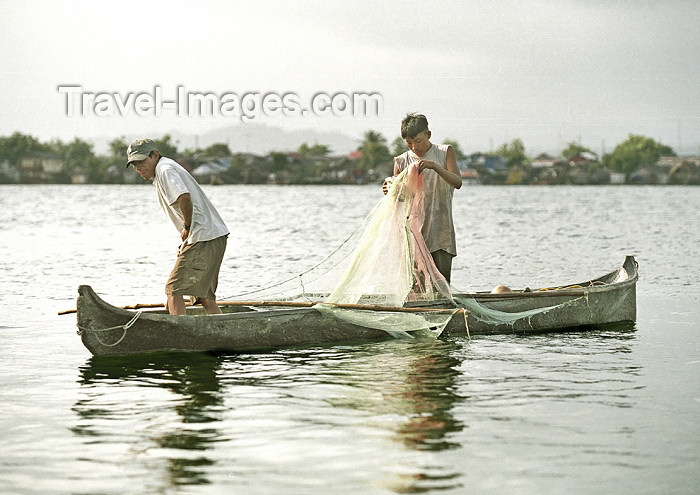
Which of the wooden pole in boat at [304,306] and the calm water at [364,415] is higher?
the wooden pole in boat at [304,306]

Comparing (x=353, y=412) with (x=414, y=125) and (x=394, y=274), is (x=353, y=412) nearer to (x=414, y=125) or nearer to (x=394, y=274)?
(x=394, y=274)

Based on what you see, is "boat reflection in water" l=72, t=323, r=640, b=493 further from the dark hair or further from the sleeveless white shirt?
the dark hair

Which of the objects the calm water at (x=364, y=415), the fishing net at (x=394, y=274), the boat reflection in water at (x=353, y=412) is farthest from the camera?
the fishing net at (x=394, y=274)

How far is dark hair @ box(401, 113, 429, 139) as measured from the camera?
29.4 feet

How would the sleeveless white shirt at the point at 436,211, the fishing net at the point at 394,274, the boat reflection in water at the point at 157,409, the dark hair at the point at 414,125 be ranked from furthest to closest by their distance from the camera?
1. the sleeveless white shirt at the point at 436,211
2. the fishing net at the point at 394,274
3. the dark hair at the point at 414,125
4. the boat reflection in water at the point at 157,409

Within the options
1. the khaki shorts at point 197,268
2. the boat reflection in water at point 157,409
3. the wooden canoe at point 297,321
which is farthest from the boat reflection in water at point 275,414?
the khaki shorts at point 197,268

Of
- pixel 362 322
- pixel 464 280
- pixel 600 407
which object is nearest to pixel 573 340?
pixel 362 322

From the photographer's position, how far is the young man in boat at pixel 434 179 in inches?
353

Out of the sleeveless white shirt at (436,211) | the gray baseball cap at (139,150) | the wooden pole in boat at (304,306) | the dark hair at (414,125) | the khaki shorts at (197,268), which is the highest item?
the dark hair at (414,125)

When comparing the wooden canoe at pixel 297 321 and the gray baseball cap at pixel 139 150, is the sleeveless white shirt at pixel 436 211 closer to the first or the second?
the wooden canoe at pixel 297 321

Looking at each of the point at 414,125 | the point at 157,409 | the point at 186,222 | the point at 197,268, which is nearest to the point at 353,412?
the point at 157,409

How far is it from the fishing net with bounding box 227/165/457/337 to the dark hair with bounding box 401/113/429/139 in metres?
0.33

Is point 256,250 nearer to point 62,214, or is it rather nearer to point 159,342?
point 159,342

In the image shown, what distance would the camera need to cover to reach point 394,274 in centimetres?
948
